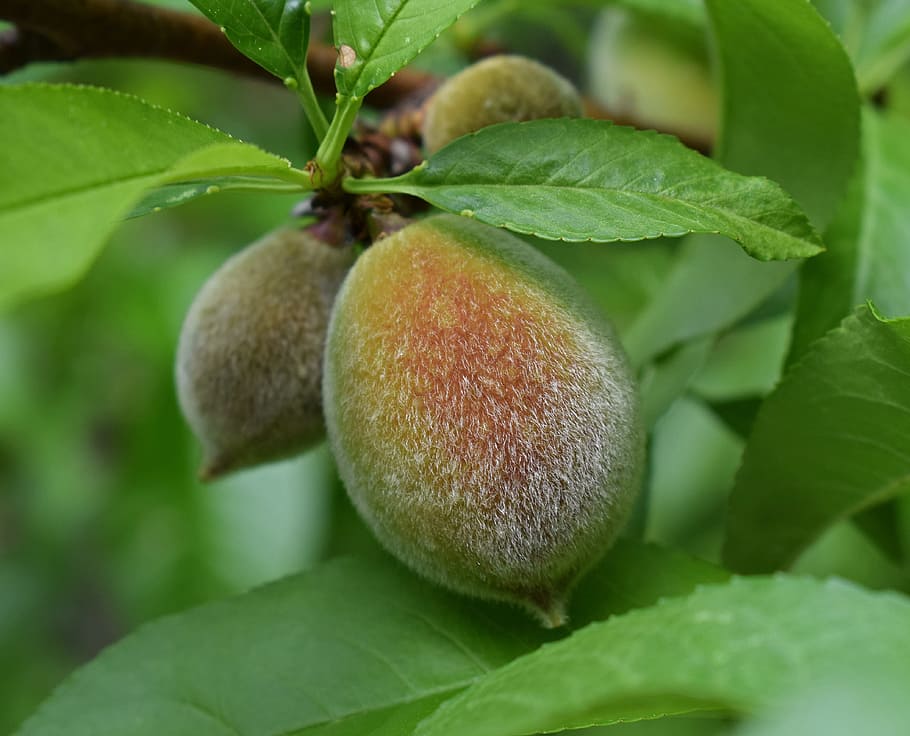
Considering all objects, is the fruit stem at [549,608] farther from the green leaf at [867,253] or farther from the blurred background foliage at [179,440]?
the green leaf at [867,253]

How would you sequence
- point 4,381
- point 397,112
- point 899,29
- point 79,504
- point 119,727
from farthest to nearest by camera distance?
1. point 79,504
2. point 4,381
3. point 899,29
4. point 397,112
5. point 119,727

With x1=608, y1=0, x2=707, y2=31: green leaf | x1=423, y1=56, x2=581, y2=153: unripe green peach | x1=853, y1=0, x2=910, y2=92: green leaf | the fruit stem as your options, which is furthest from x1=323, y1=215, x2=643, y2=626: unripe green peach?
x1=853, y1=0, x2=910, y2=92: green leaf

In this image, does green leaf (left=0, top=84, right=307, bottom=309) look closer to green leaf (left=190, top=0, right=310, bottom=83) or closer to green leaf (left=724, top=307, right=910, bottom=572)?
green leaf (left=190, top=0, right=310, bottom=83)

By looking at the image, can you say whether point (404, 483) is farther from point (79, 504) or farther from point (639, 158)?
point (79, 504)

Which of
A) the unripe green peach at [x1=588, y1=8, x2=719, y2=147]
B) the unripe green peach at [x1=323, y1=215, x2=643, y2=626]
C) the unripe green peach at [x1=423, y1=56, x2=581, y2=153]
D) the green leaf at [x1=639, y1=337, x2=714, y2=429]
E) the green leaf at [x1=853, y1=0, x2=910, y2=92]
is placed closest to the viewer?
the unripe green peach at [x1=323, y1=215, x2=643, y2=626]

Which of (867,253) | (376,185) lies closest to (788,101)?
(867,253)

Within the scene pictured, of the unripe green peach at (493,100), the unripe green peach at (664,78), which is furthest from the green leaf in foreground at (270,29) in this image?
the unripe green peach at (664,78)

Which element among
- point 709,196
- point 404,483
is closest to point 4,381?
point 404,483
